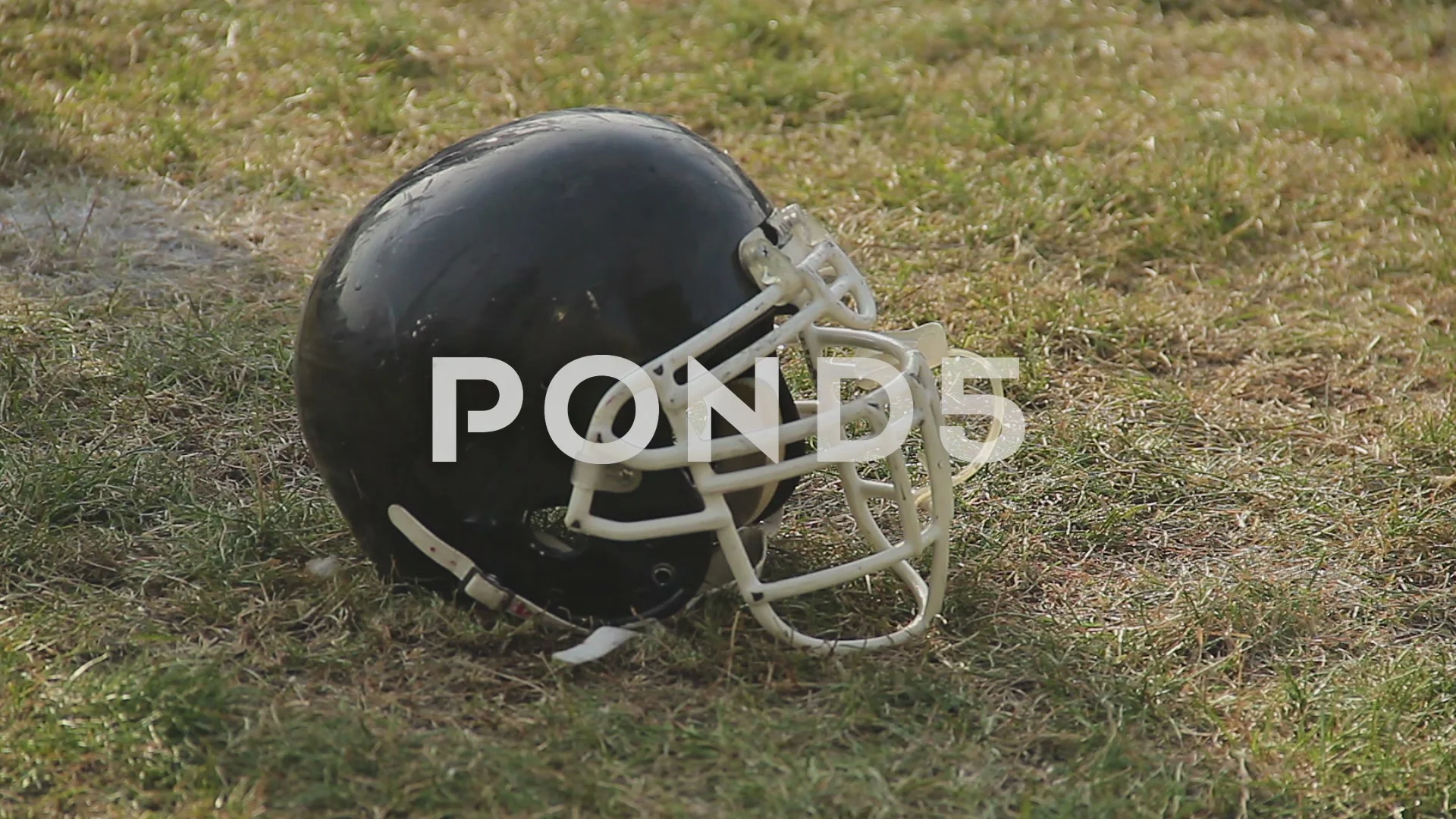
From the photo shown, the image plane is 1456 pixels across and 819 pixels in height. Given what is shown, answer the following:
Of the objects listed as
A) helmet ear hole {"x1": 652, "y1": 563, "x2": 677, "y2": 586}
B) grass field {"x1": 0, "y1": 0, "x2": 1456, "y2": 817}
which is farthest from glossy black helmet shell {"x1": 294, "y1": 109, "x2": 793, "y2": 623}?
grass field {"x1": 0, "y1": 0, "x2": 1456, "y2": 817}

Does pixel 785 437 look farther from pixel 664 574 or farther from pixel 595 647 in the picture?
pixel 595 647

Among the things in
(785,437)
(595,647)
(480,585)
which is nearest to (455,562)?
(480,585)

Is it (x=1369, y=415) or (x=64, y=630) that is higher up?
(x=64, y=630)

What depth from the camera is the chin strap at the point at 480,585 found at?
9.01 ft

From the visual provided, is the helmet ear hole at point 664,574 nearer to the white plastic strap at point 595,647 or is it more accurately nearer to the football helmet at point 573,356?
the football helmet at point 573,356

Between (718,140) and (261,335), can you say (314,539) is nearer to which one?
(261,335)

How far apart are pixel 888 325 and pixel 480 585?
195cm

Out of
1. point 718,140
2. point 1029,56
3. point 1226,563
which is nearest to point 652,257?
point 1226,563

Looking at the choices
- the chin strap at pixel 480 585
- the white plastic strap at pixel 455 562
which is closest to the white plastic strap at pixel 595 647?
the chin strap at pixel 480 585

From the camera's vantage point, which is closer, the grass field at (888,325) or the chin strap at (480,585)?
the grass field at (888,325)

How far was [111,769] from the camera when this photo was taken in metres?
2.54

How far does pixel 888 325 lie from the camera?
4.43 meters

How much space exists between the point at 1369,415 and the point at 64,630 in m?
2.98

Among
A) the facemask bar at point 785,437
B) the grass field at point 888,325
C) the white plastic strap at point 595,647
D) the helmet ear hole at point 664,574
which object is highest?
the facemask bar at point 785,437
